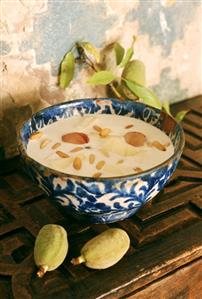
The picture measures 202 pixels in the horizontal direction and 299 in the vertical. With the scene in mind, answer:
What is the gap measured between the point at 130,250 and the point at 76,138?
0.70 ft

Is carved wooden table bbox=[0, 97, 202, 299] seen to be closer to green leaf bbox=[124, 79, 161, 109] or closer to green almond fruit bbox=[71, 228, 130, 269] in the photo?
green almond fruit bbox=[71, 228, 130, 269]

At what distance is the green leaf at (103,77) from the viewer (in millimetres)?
1033

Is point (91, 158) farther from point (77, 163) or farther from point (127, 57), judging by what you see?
point (127, 57)

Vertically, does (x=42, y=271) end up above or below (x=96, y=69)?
below

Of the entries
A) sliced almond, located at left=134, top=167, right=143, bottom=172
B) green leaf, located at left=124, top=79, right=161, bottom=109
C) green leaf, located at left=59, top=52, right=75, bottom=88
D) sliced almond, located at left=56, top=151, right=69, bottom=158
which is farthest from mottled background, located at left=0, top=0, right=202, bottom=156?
sliced almond, located at left=134, top=167, right=143, bottom=172

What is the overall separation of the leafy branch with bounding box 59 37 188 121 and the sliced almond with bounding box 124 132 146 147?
18cm

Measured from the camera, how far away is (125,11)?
1.11 m

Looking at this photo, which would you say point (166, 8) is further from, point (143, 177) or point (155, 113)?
point (143, 177)

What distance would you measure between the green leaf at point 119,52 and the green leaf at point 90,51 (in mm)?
41

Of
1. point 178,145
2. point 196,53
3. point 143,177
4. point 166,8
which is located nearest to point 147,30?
point 166,8

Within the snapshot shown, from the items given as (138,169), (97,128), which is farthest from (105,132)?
(138,169)

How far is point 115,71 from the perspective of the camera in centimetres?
115

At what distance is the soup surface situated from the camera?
785 mm

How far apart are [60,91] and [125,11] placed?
0.76 ft
